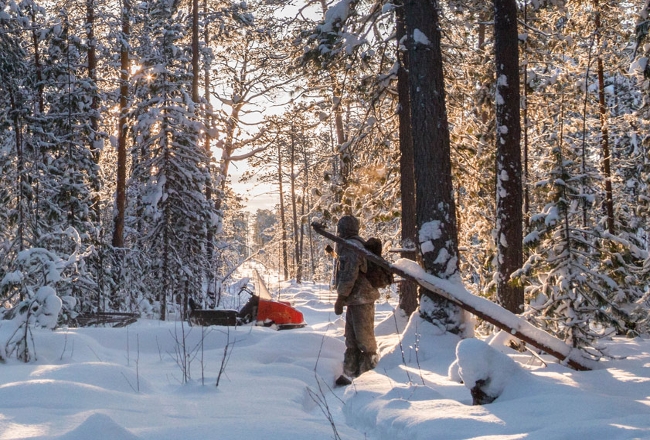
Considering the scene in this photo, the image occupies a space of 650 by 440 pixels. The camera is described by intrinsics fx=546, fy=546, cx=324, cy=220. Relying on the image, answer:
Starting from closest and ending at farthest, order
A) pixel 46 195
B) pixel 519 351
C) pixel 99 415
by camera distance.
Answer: pixel 99 415, pixel 519 351, pixel 46 195

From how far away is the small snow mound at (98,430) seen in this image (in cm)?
334

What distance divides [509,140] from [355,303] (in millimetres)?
3277

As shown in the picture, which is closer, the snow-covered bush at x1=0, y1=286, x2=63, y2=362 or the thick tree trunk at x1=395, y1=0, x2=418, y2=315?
the snow-covered bush at x1=0, y1=286, x2=63, y2=362

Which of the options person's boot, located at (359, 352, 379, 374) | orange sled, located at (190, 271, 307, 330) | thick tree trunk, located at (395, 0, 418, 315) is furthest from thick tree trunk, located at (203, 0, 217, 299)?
person's boot, located at (359, 352, 379, 374)

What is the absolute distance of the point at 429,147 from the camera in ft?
25.1

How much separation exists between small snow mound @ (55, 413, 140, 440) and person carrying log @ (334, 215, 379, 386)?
404 centimetres

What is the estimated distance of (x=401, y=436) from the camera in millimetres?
4074

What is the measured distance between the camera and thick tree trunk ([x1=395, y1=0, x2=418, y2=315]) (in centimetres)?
1005

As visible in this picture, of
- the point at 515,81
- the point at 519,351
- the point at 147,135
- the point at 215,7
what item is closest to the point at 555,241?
the point at 519,351

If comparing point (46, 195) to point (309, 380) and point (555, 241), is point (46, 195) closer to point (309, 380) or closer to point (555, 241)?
point (309, 380)

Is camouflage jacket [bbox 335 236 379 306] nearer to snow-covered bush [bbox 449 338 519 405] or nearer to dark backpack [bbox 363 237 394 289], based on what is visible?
dark backpack [bbox 363 237 394 289]

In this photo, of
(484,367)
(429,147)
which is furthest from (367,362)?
(429,147)

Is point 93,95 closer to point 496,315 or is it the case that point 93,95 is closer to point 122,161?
point 122,161

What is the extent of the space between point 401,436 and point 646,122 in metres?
8.41
